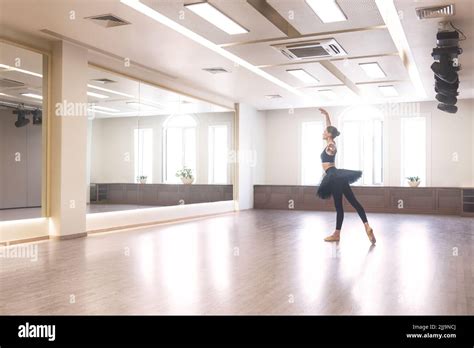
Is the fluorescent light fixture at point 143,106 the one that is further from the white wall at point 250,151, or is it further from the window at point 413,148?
the window at point 413,148

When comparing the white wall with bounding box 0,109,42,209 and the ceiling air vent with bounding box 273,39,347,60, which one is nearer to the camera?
the white wall with bounding box 0,109,42,209

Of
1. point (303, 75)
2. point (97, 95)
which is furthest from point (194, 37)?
point (303, 75)

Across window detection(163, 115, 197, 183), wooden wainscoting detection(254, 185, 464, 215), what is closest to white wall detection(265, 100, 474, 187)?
wooden wainscoting detection(254, 185, 464, 215)

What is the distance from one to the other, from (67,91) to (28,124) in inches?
29.6

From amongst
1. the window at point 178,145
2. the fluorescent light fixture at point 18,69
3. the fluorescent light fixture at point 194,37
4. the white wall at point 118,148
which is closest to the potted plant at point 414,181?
the fluorescent light fixture at point 194,37

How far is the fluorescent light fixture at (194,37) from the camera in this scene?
5.67 metres

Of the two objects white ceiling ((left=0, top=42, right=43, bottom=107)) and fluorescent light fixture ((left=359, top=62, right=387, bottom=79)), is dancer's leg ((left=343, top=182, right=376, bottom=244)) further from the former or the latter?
white ceiling ((left=0, top=42, right=43, bottom=107))

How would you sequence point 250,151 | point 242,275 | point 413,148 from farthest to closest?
point 250,151 < point 413,148 < point 242,275

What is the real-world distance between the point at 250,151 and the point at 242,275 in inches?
367

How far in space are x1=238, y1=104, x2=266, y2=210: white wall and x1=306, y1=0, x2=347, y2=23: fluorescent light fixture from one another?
267 inches

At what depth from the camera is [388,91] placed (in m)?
10.9

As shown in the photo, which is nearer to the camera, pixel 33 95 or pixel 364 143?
pixel 33 95

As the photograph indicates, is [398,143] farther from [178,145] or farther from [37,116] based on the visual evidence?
[37,116]

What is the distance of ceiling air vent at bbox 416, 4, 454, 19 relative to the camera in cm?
555
